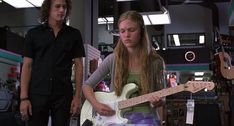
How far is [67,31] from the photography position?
2.54 metres

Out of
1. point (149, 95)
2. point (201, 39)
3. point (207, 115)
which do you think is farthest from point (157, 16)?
point (149, 95)

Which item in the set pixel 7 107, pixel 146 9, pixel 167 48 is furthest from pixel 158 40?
pixel 7 107

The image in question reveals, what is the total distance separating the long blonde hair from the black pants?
37 cm

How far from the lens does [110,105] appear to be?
234 centimetres

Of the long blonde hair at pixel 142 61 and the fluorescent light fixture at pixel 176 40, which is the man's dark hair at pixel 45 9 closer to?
the long blonde hair at pixel 142 61

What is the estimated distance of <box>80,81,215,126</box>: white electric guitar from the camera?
218cm

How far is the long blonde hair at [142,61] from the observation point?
2.24 metres

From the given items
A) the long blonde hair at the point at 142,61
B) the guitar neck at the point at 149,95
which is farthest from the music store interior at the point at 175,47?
the long blonde hair at the point at 142,61

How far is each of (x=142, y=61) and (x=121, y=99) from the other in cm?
27

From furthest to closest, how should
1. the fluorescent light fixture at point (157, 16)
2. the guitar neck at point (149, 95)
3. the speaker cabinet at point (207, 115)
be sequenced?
the fluorescent light fixture at point (157, 16) → the speaker cabinet at point (207, 115) → the guitar neck at point (149, 95)

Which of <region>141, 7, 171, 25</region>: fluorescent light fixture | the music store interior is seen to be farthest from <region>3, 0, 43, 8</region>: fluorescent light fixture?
<region>141, 7, 171, 25</region>: fluorescent light fixture

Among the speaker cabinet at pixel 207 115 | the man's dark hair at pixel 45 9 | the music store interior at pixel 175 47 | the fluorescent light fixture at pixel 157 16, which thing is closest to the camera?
the man's dark hair at pixel 45 9

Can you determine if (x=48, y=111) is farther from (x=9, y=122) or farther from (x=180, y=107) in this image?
(x=180, y=107)

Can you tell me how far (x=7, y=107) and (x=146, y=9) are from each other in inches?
188
